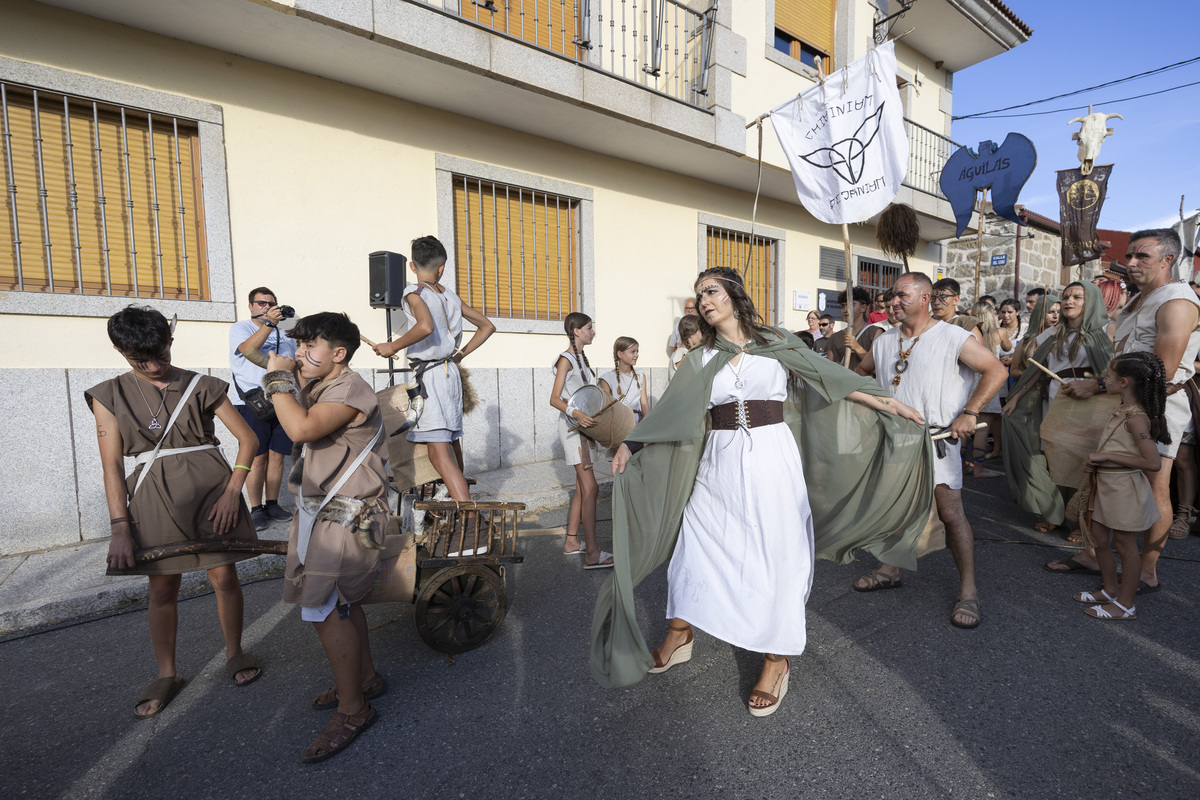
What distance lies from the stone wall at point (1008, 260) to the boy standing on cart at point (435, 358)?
13262mm

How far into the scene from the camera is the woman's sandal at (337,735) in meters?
2.20

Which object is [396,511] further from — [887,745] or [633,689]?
[887,745]

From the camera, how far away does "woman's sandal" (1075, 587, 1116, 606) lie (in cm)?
341

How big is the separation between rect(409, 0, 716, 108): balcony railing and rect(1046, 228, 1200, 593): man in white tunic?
512 centimetres

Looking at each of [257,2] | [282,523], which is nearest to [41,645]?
[282,523]

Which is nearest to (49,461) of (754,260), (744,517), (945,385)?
(744,517)

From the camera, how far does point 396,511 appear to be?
4406 millimetres

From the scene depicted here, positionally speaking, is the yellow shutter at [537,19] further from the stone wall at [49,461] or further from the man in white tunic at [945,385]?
the man in white tunic at [945,385]

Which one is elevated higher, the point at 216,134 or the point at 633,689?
the point at 216,134

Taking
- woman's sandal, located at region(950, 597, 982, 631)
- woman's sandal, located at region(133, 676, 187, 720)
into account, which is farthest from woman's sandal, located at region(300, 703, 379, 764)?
woman's sandal, located at region(950, 597, 982, 631)

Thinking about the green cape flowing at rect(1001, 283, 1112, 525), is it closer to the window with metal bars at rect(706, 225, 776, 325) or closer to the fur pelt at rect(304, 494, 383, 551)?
the fur pelt at rect(304, 494, 383, 551)

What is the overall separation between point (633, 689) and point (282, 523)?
370 centimetres

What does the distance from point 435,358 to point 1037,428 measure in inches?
201

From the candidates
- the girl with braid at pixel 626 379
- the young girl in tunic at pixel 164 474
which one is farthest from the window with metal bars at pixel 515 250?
the young girl in tunic at pixel 164 474
